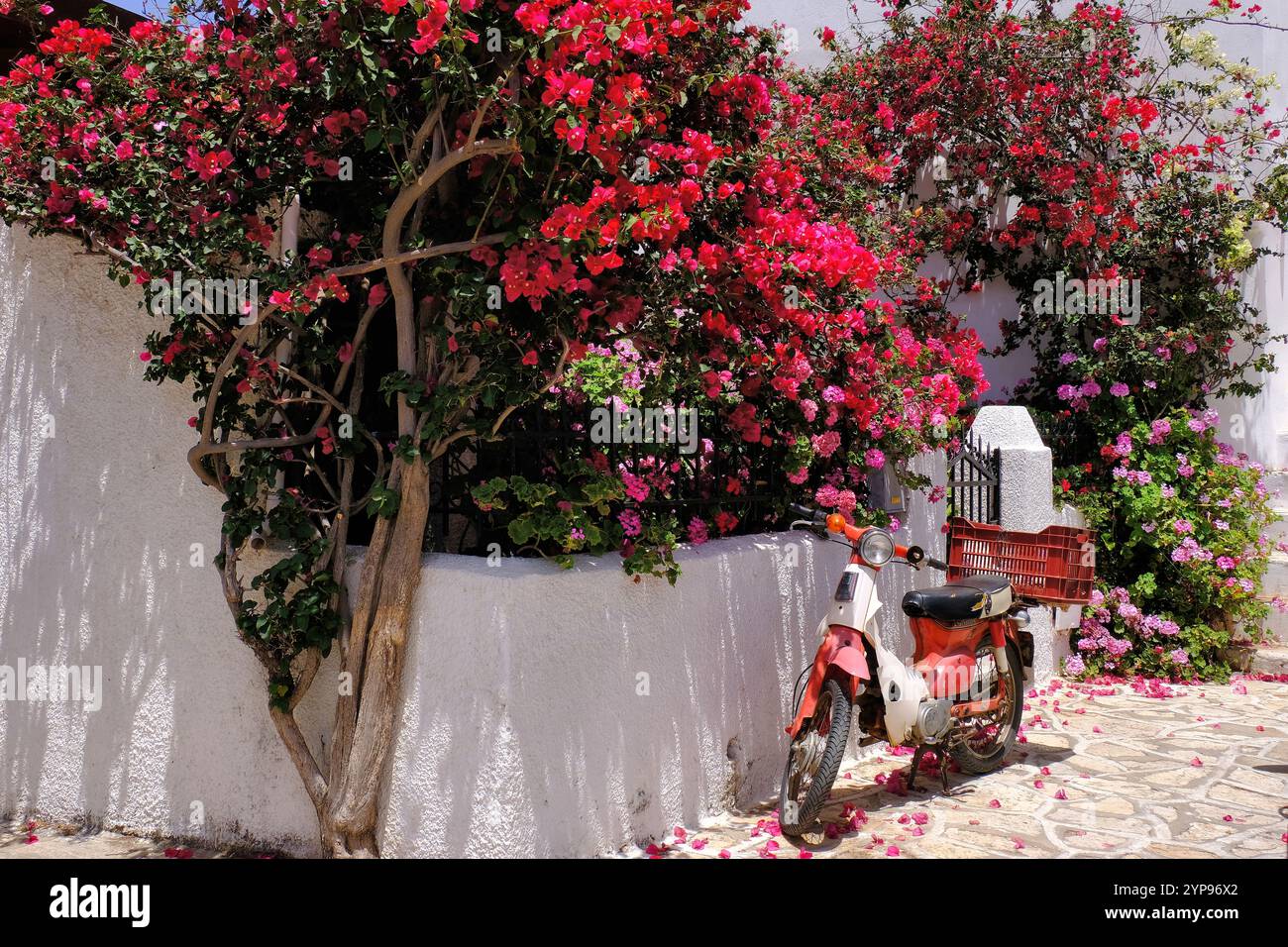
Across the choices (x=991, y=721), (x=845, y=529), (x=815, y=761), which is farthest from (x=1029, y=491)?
(x=815, y=761)

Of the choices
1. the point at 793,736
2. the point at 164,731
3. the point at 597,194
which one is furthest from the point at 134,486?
the point at 793,736

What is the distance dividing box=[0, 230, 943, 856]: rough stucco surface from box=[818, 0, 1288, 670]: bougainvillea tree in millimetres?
4247

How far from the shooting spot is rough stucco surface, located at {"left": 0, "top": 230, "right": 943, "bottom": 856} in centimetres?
382

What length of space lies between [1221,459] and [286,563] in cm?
708

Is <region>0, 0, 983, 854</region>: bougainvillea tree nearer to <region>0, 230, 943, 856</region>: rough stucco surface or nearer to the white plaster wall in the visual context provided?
<region>0, 230, 943, 856</region>: rough stucco surface

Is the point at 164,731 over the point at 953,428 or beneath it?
beneath

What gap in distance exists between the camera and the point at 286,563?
13.2ft

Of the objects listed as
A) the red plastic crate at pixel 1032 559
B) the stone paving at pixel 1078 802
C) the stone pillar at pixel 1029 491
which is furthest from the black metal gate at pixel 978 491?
the red plastic crate at pixel 1032 559

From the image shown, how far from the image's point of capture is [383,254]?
151 inches

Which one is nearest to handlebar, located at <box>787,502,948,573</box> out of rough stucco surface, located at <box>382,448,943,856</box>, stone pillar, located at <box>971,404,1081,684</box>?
rough stucco surface, located at <box>382,448,943,856</box>

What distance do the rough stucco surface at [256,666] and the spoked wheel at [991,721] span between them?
2.75 feet

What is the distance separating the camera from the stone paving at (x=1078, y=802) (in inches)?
173

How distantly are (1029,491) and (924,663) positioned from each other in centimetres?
293

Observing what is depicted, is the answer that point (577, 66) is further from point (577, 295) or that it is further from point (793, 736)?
point (793, 736)
